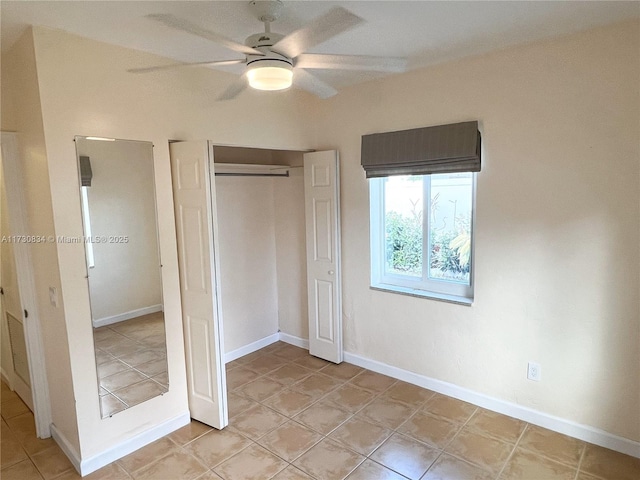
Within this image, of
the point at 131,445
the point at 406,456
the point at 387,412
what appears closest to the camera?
the point at 406,456

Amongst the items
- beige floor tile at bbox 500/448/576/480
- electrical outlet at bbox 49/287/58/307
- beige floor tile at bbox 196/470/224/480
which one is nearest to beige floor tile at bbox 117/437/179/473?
beige floor tile at bbox 196/470/224/480

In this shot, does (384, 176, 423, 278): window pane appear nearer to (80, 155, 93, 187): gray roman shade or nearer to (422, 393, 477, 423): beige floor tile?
(422, 393, 477, 423): beige floor tile

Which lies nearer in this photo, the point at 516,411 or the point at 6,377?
the point at 516,411

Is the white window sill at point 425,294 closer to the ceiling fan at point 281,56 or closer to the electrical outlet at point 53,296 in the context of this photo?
the ceiling fan at point 281,56

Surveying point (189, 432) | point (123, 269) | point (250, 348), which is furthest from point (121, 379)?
point (250, 348)

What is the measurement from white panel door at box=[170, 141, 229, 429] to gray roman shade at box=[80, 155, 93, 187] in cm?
51

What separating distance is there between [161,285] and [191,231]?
0.43 meters

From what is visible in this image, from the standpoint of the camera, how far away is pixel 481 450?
8.27ft

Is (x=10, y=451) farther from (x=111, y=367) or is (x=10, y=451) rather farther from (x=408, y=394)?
(x=408, y=394)

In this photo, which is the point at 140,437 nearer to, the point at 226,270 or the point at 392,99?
the point at 226,270

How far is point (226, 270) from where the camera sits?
152 inches

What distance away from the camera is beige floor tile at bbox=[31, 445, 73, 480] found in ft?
7.91

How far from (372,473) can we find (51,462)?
201cm

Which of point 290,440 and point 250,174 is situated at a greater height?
point 250,174
